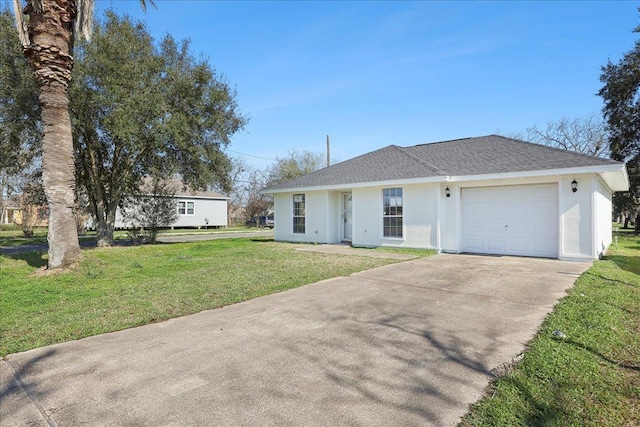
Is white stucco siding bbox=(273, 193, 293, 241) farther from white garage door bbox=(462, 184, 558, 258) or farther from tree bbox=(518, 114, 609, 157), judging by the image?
tree bbox=(518, 114, 609, 157)

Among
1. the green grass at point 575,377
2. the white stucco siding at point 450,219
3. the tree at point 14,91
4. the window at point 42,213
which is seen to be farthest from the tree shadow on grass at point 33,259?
the window at point 42,213

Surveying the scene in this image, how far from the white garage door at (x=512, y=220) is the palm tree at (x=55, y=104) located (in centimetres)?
1120

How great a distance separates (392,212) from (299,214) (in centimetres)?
499

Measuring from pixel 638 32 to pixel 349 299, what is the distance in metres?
24.9

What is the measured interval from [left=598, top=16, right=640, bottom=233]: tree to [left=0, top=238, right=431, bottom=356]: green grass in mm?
20747

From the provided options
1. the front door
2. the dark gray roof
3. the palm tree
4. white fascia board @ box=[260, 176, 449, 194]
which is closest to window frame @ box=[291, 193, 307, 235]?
white fascia board @ box=[260, 176, 449, 194]

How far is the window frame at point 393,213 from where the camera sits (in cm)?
1277

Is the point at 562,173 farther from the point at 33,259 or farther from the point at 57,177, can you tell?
the point at 33,259

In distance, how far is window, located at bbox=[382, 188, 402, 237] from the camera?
42.1 ft

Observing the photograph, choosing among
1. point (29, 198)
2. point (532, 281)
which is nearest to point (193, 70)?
point (29, 198)

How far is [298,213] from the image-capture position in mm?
16578

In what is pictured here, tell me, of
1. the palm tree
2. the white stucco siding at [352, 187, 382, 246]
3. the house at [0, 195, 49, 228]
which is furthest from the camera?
the house at [0, 195, 49, 228]

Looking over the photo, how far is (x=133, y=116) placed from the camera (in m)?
12.5

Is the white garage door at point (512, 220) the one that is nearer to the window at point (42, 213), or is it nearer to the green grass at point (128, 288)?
the green grass at point (128, 288)
